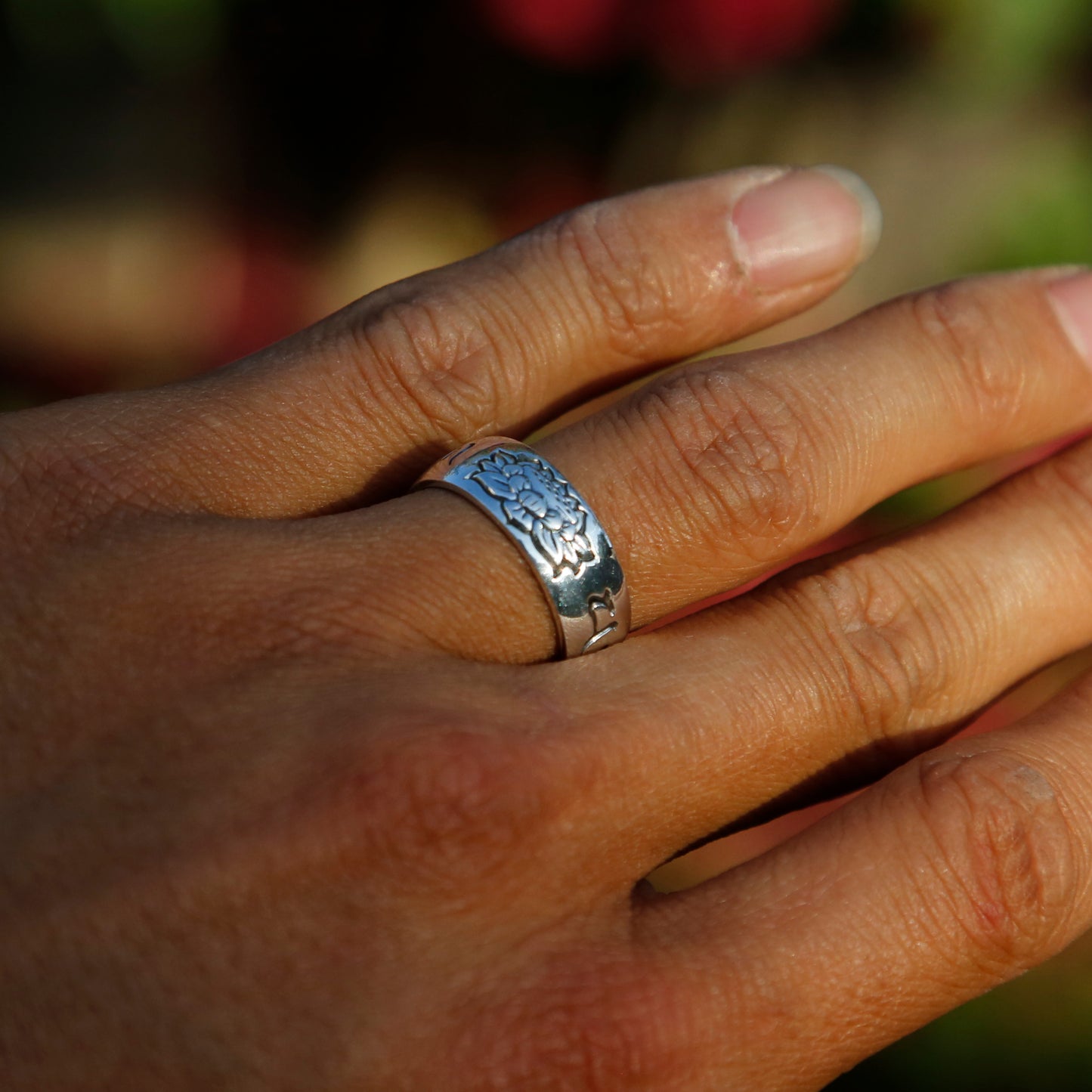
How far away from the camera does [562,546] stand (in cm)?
102

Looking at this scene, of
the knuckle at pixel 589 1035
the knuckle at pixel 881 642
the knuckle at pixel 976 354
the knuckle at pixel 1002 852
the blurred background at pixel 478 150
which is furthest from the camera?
the blurred background at pixel 478 150

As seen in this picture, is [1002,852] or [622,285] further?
[622,285]

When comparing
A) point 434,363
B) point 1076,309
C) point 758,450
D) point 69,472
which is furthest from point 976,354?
point 69,472

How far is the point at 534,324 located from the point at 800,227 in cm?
29

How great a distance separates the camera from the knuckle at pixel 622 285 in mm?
1251

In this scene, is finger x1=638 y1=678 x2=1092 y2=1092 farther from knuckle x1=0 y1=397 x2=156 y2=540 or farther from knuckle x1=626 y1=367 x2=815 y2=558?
knuckle x1=0 y1=397 x2=156 y2=540

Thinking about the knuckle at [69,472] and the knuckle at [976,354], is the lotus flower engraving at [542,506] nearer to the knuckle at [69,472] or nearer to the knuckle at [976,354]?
the knuckle at [69,472]

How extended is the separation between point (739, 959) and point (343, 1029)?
1.00 feet

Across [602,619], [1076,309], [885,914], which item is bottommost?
[885,914]

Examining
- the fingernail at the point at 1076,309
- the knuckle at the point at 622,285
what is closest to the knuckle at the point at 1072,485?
the fingernail at the point at 1076,309

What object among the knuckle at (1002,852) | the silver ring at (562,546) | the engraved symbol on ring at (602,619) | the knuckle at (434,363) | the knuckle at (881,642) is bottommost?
the knuckle at (1002,852)

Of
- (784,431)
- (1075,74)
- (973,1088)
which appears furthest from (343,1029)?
(1075,74)

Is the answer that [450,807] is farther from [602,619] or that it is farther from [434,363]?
[434,363]

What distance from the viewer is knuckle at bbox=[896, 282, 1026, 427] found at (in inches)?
47.7
